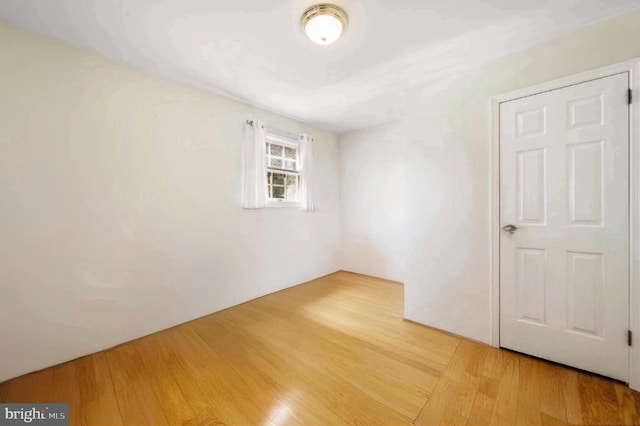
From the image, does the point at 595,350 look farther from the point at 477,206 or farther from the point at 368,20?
the point at 368,20

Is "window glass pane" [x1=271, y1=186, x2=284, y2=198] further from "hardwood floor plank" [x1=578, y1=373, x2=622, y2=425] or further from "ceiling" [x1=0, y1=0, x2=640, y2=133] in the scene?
"hardwood floor plank" [x1=578, y1=373, x2=622, y2=425]

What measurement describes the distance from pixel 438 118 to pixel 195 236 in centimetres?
278

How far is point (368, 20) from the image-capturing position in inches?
65.1

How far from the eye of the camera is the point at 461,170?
2.10 meters

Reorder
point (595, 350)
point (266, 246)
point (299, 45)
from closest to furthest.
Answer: point (595, 350) → point (299, 45) → point (266, 246)

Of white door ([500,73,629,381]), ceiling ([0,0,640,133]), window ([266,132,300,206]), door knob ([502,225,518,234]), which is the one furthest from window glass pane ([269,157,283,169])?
door knob ([502,225,518,234])

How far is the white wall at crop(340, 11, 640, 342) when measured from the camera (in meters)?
1.65

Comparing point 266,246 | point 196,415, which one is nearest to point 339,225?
point 266,246

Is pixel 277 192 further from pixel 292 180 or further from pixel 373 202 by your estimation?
pixel 373 202

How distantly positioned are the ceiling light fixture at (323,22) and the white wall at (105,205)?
154 cm

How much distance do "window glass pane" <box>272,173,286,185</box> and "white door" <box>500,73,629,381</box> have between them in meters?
2.58

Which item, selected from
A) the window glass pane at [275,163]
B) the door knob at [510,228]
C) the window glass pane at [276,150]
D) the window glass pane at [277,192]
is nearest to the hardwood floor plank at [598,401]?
the door knob at [510,228]

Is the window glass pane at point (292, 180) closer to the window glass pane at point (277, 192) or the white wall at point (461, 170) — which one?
the window glass pane at point (277, 192)

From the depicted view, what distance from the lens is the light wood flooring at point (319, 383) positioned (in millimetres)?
1323
